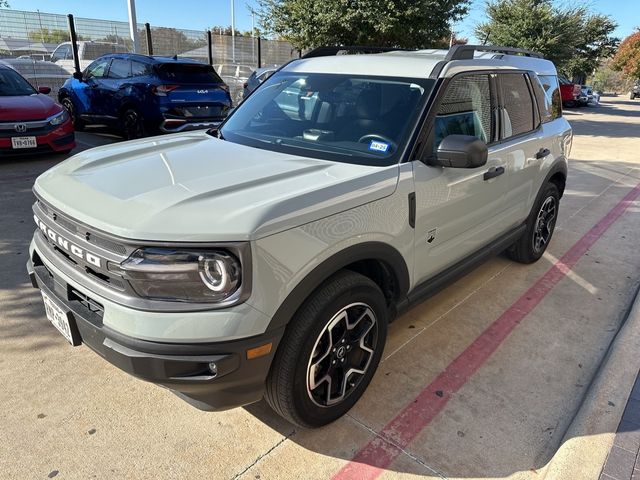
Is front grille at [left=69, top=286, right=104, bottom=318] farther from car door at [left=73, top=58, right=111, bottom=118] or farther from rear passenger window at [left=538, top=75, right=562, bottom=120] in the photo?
car door at [left=73, top=58, right=111, bottom=118]

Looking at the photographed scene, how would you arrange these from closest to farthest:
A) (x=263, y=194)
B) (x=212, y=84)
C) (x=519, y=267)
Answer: (x=263, y=194)
(x=519, y=267)
(x=212, y=84)

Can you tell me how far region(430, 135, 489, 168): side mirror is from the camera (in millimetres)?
2645

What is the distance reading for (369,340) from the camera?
269 cm

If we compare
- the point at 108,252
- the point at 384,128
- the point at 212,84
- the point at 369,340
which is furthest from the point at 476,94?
the point at 212,84

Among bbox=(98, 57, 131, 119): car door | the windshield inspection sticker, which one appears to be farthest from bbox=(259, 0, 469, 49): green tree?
the windshield inspection sticker

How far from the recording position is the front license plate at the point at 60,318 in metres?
2.26

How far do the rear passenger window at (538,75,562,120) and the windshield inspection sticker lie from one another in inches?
96.0

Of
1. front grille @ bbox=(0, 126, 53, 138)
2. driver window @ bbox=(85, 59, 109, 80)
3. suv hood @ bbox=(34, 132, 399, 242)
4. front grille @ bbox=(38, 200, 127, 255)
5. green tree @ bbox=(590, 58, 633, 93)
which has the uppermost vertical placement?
driver window @ bbox=(85, 59, 109, 80)

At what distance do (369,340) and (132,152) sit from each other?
175 centimetres

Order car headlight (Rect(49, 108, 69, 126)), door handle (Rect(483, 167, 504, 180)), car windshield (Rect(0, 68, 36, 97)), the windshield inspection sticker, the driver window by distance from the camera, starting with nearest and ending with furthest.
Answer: the windshield inspection sticker < door handle (Rect(483, 167, 504, 180)) < car headlight (Rect(49, 108, 69, 126)) < car windshield (Rect(0, 68, 36, 97)) < the driver window

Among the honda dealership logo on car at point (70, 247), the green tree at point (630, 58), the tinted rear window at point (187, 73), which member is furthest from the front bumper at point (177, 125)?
the green tree at point (630, 58)

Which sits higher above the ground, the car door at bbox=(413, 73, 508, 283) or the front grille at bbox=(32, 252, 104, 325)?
the car door at bbox=(413, 73, 508, 283)

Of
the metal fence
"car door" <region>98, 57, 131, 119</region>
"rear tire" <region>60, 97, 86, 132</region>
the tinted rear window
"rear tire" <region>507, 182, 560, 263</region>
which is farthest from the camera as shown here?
the metal fence

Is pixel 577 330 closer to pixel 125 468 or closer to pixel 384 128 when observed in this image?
pixel 384 128
